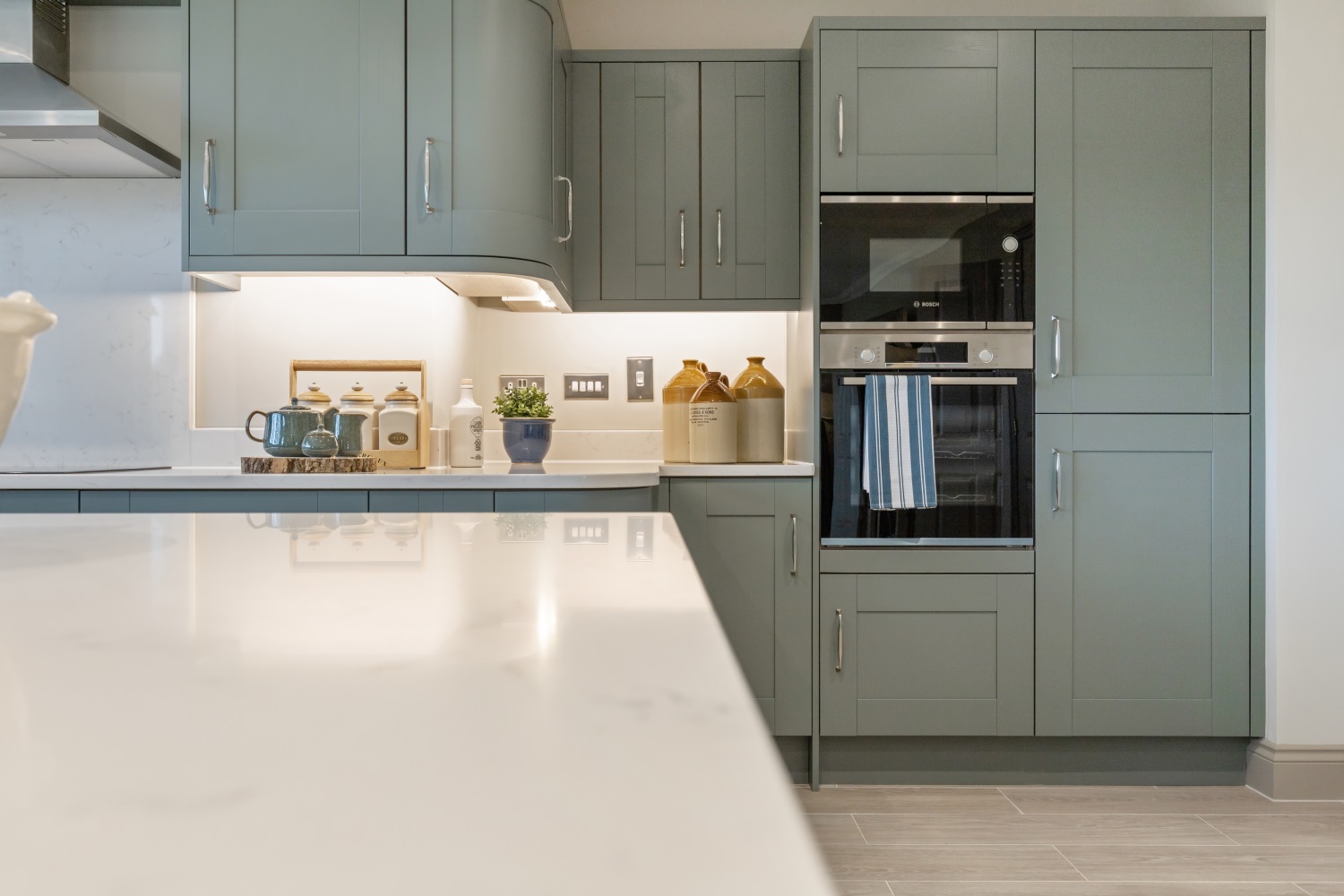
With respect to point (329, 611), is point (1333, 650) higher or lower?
lower

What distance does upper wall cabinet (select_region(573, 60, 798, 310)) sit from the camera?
2.66 m

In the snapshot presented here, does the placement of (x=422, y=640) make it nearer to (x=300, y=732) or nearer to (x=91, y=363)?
(x=300, y=732)

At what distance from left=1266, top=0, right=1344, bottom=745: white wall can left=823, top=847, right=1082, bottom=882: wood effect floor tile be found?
0.89 metres

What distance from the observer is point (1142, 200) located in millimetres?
2398

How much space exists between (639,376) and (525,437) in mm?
577

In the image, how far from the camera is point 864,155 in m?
2.40

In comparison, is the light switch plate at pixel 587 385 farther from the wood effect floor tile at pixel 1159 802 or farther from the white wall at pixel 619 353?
the wood effect floor tile at pixel 1159 802

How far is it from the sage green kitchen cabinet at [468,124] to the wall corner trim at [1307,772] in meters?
2.38

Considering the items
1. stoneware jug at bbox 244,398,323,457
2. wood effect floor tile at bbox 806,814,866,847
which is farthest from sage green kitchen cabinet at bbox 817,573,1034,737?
stoneware jug at bbox 244,398,323,457

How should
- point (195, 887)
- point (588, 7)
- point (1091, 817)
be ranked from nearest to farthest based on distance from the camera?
point (195, 887)
point (1091, 817)
point (588, 7)

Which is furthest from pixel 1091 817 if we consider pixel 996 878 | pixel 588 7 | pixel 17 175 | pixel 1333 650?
pixel 17 175

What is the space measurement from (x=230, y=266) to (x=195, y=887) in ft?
8.00

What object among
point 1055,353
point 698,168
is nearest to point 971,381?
point 1055,353

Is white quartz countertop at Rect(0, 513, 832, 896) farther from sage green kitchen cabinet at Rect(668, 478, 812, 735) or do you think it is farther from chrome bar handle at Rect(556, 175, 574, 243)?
chrome bar handle at Rect(556, 175, 574, 243)
